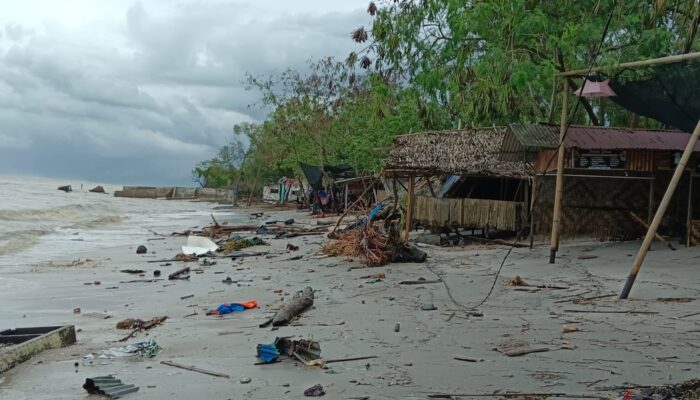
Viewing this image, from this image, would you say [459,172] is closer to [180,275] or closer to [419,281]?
[419,281]

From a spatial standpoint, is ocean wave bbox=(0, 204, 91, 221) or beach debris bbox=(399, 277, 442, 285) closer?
beach debris bbox=(399, 277, 442, 285)

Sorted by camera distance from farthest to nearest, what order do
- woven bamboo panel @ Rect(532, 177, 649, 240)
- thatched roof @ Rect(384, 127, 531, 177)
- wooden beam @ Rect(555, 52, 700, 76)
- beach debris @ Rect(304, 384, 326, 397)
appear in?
thatched roof @ Rect(384, 127, 531, 177) < woven bamboo panel @ Rect(532, 177, 649, 240) < wooden beam @ Rect(555, 52, 700, 76) < beach debris @ Rect(304, 384, 326, 397)

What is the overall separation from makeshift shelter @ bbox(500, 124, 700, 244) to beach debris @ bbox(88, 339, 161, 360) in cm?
731

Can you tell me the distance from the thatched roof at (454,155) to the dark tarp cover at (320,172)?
16.9 m

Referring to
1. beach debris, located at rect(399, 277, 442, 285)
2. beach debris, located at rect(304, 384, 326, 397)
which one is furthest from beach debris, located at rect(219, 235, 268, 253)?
beach debris, located at rect(304, 384, 326, 397)

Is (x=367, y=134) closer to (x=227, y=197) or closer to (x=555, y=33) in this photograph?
(x=555, y=33)

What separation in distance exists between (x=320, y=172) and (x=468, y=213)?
20723 millimetres

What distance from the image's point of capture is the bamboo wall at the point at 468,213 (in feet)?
49.3

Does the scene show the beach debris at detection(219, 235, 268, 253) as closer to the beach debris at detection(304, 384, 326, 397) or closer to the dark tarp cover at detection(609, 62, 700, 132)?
the dark tarp cover at detection(609, 62, 700, 132)

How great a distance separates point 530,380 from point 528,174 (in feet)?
34.9

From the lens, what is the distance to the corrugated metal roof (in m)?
11.4

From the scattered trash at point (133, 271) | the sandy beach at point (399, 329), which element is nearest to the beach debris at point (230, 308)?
the sandy beach at point (399, 329)

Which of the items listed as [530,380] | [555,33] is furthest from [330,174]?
[530,380]

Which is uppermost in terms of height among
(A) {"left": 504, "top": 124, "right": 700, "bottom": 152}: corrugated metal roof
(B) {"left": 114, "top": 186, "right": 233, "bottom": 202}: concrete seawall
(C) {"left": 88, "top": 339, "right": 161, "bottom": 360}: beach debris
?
(A) {"left": 504, "top": 124, "right": 700, "bottom": 152}: corrugated metal roof
